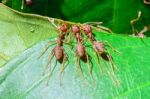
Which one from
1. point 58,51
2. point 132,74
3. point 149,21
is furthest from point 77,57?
point 149,21

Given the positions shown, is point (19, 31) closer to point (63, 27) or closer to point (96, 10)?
point (63, 27)

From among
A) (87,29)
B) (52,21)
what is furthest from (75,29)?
(52,21)

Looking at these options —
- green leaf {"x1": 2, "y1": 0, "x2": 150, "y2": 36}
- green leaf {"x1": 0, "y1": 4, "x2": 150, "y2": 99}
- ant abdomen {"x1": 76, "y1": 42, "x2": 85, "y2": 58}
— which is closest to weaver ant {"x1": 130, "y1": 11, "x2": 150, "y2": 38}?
green leaf {"x1": 2, "y1": 0, "x2": 150, "y2": 36}

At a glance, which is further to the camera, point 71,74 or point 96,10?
point 96,10

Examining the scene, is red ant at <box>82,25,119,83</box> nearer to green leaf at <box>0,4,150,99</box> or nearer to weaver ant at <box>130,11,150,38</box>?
green leaf at <box>0,4,150,99</box>

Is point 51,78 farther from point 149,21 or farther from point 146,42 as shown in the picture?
point 149,21

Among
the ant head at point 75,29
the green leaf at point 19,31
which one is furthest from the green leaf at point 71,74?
the ant head at point 75,29
